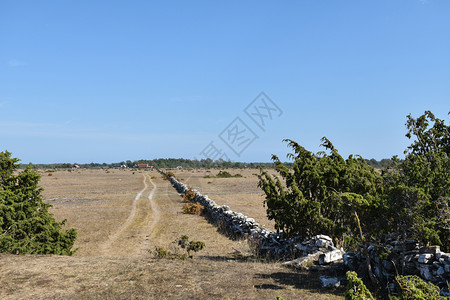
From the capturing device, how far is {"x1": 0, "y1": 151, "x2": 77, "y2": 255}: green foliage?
11641 millimetres

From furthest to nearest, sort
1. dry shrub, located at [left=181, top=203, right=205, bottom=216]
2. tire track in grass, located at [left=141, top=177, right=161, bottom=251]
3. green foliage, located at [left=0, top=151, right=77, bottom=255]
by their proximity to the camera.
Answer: dry shrub, located at [left=181, top=203, right=205, bottom=216]
tire track in grass, located at [left=141, top=177, right=161, bottom=251]
green foliage, located at [left=0, top=151, right=77, bottom=255]

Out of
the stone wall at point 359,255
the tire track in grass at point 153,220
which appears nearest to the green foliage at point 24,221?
the tire track in grass at point 153,220

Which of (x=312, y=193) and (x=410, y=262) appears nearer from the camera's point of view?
(x=410, y=262)

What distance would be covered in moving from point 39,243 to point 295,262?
9.79 m

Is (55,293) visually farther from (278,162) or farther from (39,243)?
(278,162)

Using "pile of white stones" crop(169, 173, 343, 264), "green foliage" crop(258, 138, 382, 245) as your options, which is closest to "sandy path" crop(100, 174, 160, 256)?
"pile of white stones" crop(169, 173, 343, 264)

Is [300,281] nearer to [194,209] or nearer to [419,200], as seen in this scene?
[419,200]

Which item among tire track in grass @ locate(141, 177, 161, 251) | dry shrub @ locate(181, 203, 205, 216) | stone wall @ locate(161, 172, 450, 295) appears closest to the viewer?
stone wall @ locate(161, 172, 450, 295)

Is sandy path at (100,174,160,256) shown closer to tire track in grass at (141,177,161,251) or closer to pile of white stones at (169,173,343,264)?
tire track in grass at (141,177,161,251)

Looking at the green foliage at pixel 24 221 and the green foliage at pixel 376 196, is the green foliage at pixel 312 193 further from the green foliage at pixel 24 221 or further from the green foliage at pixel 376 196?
the green foliage at pixel 24 221

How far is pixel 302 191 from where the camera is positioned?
42.2 feet

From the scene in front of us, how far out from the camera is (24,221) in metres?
11.9

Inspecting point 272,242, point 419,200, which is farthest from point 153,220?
point 419,200

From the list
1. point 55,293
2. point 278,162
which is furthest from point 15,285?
point 278,162
